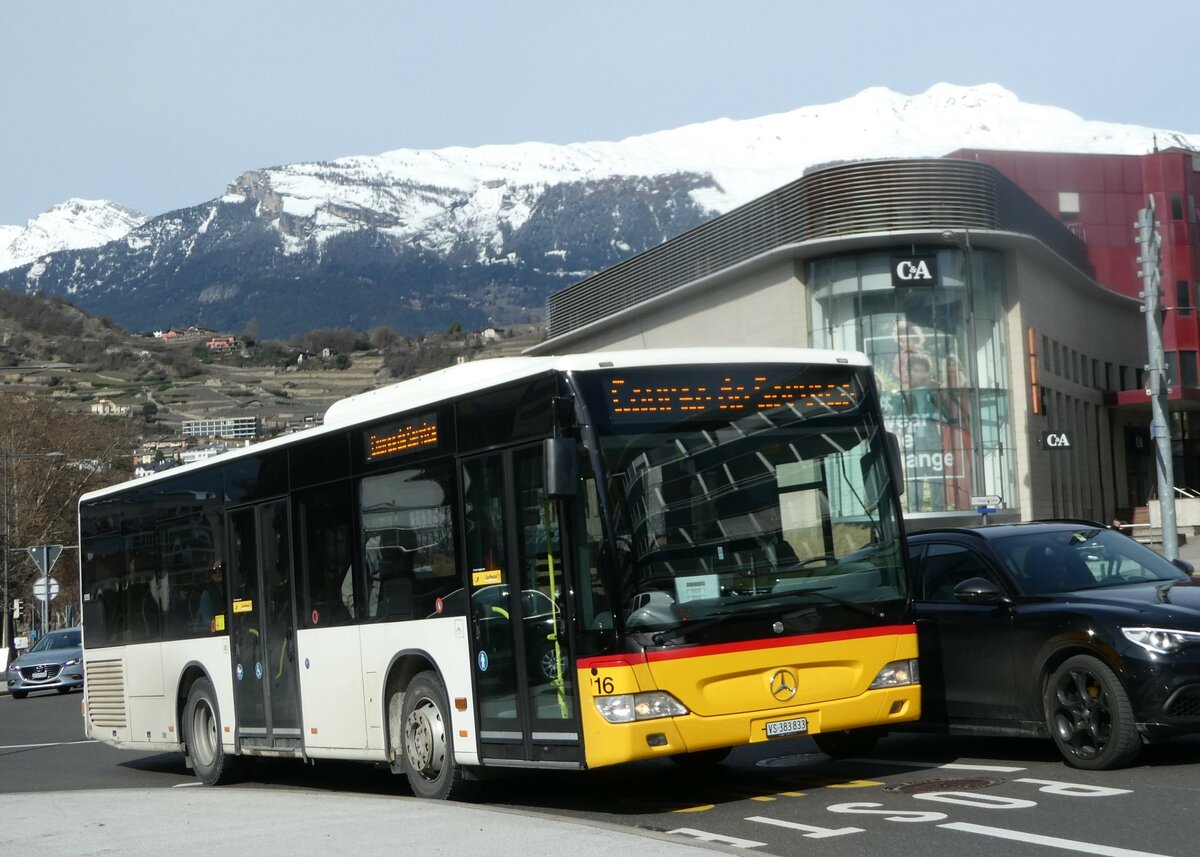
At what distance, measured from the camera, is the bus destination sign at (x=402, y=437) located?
449 inches

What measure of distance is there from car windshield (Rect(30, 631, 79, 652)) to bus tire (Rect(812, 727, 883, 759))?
1218 inches

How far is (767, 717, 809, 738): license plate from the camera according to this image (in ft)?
33.1

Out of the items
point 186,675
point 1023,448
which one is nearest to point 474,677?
point 186,675

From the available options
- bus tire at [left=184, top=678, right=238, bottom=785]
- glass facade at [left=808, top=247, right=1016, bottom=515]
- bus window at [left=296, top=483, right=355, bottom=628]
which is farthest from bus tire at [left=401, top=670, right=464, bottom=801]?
glass facade at [left=808, top=247, right=1016, bottom=515]

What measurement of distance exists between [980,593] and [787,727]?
1.80 m

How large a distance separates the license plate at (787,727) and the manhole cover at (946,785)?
76 cm

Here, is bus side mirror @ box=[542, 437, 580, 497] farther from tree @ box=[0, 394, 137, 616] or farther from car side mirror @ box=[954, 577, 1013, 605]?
tree @ box=[0, 394, 137, 616]

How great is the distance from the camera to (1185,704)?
391 inches

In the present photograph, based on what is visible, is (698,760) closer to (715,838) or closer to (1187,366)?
(715,838)

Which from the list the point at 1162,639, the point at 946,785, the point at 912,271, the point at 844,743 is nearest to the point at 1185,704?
the point at 1162,639

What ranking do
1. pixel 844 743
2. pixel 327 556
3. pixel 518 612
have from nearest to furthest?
pixel 518 612 < pixel 844 743 < pixel 327 556

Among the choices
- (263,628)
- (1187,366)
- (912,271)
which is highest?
(912,271)

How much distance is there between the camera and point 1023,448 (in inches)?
2120

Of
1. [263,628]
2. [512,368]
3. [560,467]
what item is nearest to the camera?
[560,467]
